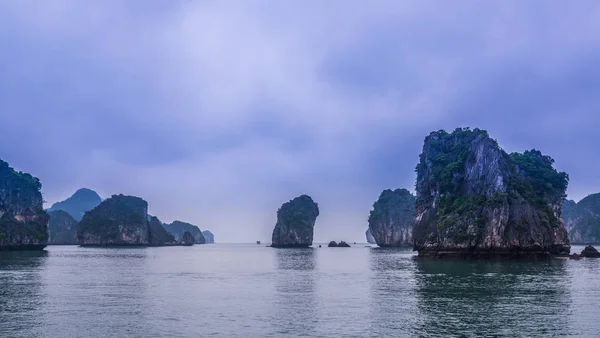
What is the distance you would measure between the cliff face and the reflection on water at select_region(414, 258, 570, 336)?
52.3 metres

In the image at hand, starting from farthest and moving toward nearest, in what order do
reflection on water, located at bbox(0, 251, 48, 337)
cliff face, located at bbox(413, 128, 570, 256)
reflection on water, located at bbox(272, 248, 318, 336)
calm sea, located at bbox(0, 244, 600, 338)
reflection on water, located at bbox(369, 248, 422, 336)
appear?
cliff face, located at bbox(413, 128, 570, 256) → reflection on water, located at bbox(0, 251, 48, 337) → reflection on water, located at bbox(272, 248, 318, 336) → reflection on water, located at bbox(369, 248, 422, 336) → calm sea, located at bbox(0, 244, 600, 338)

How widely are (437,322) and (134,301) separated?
2833 centimetres

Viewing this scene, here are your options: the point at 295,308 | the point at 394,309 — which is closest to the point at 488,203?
the point at 394,309

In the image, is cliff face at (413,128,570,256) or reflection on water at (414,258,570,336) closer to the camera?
reflection on water at (414,258,570,336)

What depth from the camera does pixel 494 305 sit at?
45.3m

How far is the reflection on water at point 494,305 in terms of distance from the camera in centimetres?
3534

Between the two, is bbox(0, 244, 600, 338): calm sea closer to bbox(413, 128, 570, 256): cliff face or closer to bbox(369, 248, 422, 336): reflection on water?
bbox(369, 248, 422, 336): reflection on water

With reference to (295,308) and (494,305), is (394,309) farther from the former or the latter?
(494,305)

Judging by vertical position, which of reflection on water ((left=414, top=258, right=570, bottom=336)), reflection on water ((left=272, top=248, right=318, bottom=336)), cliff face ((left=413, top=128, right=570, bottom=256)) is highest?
cliff face ((left=413, top=128, right=570, bottom=256))

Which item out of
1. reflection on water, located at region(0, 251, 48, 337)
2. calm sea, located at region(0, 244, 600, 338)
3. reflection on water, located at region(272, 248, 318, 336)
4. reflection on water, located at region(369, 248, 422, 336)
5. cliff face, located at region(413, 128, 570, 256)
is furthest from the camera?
cliff face, located at region(413, 128, 570, 256)

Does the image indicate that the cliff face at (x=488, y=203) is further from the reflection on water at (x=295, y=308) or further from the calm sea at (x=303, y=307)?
the reflection on water at (x=295, y=308)

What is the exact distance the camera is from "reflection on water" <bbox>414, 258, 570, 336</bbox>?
35.3 meters

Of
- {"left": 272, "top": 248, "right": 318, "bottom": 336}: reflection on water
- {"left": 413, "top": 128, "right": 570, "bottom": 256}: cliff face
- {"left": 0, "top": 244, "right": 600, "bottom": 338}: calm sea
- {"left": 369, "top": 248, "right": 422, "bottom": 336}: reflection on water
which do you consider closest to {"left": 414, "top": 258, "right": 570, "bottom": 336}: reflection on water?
{"left": 0, "top": 244, "right": 600, "bottom": 338}: calm sea

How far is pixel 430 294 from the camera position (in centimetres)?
5350
